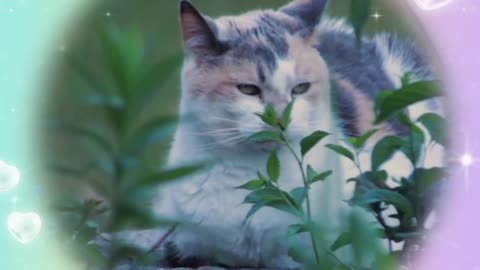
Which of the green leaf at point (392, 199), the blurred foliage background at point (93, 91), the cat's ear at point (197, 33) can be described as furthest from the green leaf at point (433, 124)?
the cat's ear at point (197, 33)

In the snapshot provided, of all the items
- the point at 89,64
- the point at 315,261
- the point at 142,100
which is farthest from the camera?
the point at 89,64

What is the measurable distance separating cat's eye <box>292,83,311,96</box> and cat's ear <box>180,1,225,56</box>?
→ 0.42 ft

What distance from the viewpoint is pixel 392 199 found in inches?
32.1

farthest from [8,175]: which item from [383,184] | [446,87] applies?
[446,87]

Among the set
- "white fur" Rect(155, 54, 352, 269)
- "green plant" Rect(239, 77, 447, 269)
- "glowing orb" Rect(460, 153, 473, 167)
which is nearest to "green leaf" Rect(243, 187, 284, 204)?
"green plant" Rect(239, 77, 447, 269)

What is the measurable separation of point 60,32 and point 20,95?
115 mm

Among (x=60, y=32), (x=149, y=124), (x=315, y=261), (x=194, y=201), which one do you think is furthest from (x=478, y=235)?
(x=60, y=32)

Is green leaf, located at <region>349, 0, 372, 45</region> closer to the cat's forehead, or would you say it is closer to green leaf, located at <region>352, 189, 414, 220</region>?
the cat's forehead

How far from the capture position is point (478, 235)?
0.99 m

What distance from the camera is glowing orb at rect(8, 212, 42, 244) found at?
A: 3.18ft

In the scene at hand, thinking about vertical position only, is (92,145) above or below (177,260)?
above

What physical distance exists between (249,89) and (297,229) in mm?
226

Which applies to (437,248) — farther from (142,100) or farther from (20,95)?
(20,95)

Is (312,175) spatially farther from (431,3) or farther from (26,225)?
(26,225)
